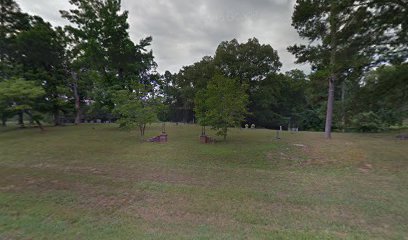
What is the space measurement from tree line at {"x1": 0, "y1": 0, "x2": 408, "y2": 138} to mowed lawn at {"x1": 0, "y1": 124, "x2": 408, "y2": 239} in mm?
3842

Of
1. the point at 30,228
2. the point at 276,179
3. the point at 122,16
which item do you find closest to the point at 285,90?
the point at 122,16

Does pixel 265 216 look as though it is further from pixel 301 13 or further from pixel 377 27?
pixel 301 13

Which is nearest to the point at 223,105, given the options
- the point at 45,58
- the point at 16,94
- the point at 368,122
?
the point at 16,94

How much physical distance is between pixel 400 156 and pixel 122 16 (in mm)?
24144

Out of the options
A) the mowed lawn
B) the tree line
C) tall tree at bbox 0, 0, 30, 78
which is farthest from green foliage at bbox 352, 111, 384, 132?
tall tree at bbox 0, 0, 30, 78

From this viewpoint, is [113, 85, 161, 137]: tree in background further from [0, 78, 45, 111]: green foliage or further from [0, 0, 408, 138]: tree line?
[0, 78, 45, 111]: green foliage

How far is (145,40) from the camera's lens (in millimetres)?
22594

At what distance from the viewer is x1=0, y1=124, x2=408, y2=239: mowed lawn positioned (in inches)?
133

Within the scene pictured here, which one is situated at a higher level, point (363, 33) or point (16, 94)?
point (363, 33)

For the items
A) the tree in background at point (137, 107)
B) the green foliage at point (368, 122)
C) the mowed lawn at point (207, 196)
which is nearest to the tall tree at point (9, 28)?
the tree in background at point (137, 107)

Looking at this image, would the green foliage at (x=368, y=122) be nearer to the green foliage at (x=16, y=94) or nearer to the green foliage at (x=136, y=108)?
the green foliage at (x=136, y=108)

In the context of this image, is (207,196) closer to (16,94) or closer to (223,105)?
(223,105)

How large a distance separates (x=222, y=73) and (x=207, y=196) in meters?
15.6

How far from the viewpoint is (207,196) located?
482cm
